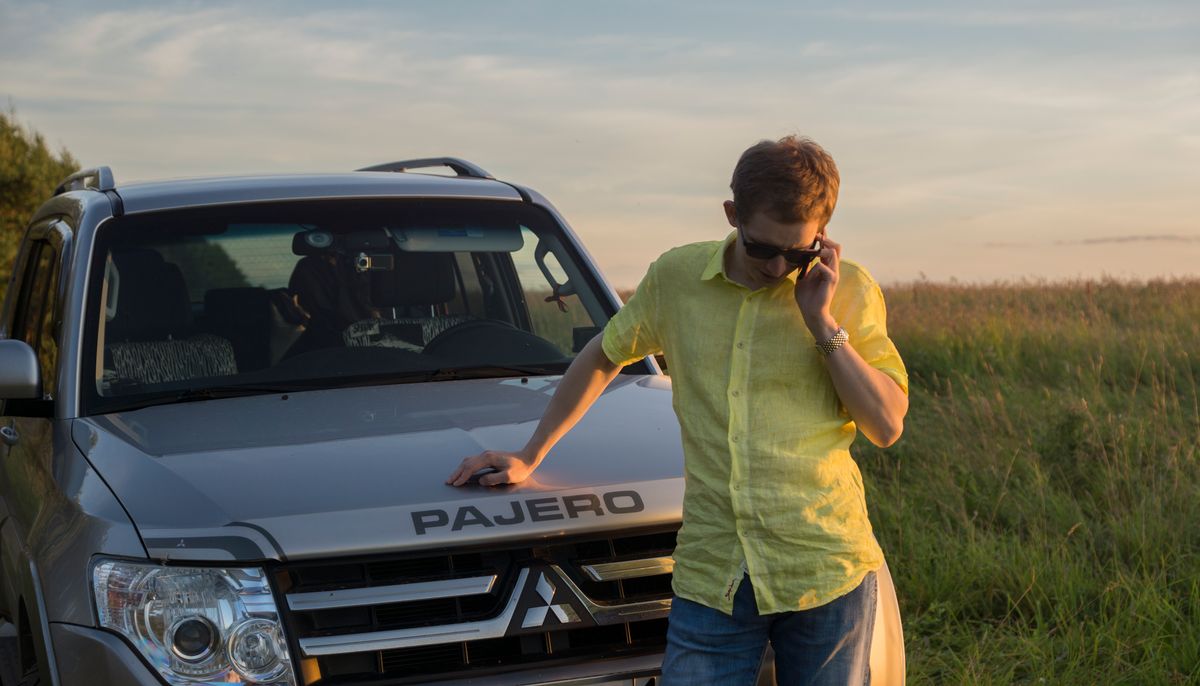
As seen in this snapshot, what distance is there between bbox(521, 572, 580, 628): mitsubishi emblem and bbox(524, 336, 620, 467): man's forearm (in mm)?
Result: 283

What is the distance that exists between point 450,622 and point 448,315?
173cm

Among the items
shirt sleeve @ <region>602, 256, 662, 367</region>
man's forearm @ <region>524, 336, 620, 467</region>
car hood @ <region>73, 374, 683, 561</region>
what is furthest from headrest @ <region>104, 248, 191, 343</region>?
shirt sleeve @ <region>602, 256, 662, 367</region>

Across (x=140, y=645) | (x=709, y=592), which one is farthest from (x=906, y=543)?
(x=140, y=645)

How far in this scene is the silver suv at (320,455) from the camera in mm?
2797

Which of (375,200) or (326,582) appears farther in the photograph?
(375,200)

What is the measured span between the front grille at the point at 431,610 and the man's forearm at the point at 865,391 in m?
0.64

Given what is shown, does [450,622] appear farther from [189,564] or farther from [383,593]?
[189,564]

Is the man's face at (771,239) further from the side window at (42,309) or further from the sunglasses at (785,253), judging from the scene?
the side window at (42,309)

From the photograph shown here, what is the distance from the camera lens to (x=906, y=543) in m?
5.96

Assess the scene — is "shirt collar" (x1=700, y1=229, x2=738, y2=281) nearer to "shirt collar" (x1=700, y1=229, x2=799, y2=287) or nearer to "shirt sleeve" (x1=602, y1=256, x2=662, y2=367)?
"shirt collar" (x1=700, y1=229, x2=799, y2=287)

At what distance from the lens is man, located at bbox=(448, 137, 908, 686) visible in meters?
2.56

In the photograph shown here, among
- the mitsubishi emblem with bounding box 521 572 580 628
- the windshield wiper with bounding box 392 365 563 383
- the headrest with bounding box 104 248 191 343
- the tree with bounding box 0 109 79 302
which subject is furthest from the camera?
the tree with bounding box 0 109 79 302

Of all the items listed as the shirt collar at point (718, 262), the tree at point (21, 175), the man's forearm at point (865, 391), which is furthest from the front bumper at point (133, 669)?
the tree at point (21, 175)

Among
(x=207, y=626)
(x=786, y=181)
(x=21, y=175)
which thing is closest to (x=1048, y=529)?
(x=786, y=181)
